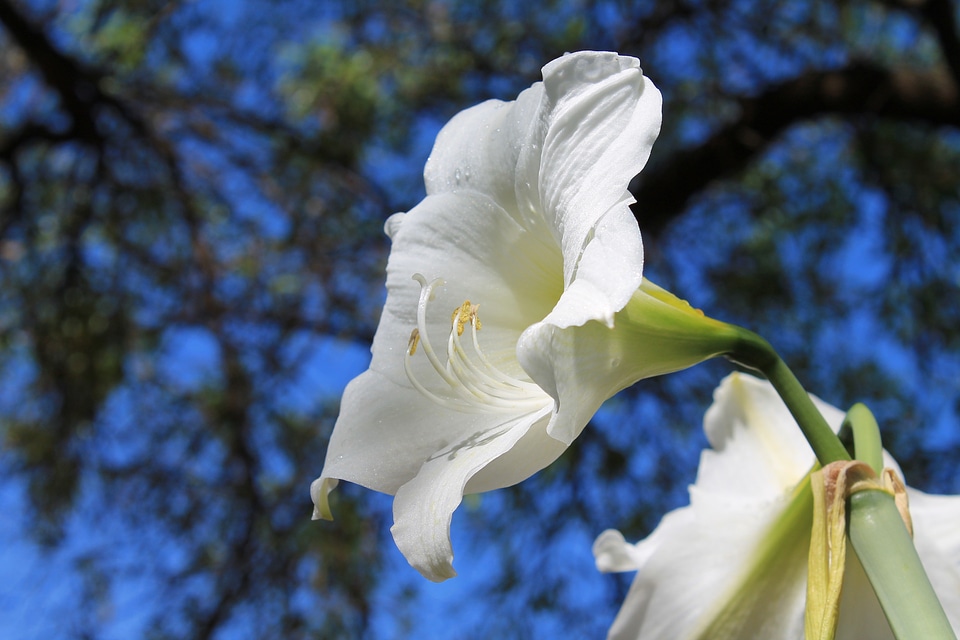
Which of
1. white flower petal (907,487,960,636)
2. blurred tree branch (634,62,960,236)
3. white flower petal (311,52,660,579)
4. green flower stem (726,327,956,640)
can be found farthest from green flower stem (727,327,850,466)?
blurred tree branch (634,62,960,236)

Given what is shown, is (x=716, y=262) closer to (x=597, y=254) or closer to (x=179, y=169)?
(x=179, y=169)

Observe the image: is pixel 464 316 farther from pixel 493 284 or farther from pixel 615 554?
pixel 615 554

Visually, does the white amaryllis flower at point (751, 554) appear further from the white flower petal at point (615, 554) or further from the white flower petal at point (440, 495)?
the white flower petal at point (440, 495)

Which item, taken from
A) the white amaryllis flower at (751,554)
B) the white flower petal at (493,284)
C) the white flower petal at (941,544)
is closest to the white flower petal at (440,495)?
the white flower petal at (493,284)

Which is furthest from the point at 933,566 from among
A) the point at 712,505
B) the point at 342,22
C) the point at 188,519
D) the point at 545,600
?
the point at 342,22

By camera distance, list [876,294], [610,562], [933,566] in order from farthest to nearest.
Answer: [876,294] → [610,562] → [933,566]
